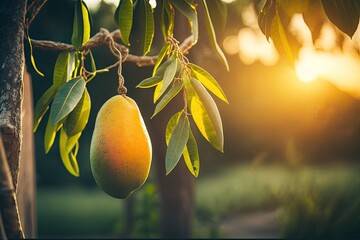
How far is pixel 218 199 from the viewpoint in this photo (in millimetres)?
4688

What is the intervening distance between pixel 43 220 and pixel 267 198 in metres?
2.27

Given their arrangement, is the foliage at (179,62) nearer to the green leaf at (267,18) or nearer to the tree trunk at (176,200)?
the green leaf at (267,18)

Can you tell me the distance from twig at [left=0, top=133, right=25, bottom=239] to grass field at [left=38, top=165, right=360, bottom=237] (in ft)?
9.74

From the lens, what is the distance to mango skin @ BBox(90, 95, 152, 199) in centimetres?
85

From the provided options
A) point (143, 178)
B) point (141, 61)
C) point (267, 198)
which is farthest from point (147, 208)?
point (143, 178)

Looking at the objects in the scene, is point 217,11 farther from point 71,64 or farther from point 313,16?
point 71,64

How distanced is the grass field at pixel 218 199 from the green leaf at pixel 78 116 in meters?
2.64

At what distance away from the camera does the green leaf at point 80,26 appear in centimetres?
90

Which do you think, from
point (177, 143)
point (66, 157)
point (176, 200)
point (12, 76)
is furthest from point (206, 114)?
point (176, 200)

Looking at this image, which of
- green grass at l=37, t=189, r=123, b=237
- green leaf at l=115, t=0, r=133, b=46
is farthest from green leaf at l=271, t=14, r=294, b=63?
green grass at l=37, t=189, r=123, b=237

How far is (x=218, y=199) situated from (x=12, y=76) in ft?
13.3

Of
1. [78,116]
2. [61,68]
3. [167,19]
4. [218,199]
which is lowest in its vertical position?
[218,199]

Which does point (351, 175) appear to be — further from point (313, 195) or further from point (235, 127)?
point (235, 127)

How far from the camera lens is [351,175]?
377 centimetres
